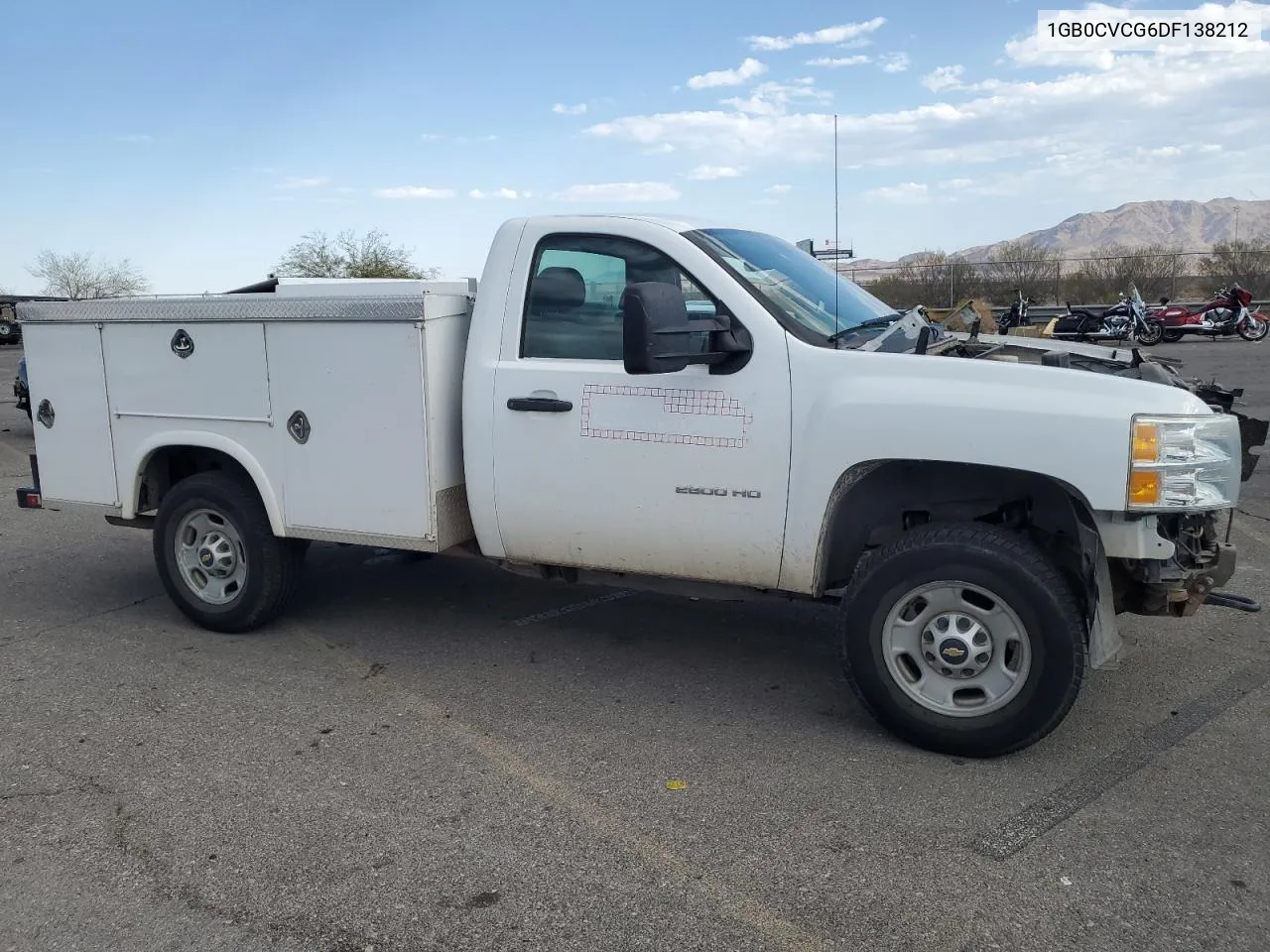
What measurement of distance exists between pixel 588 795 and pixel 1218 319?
23977mm

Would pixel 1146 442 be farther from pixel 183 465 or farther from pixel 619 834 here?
pixel 183 465

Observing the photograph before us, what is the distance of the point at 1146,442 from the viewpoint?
3.79 m

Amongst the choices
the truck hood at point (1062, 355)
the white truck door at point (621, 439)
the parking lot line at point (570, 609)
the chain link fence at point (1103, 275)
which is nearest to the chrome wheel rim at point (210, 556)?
the parking lot line at point (570, 609)

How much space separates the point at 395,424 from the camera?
16.6 feet

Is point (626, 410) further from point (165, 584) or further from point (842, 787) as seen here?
point (165, 584)

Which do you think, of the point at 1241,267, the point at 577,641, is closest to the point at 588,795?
the point at 577,641

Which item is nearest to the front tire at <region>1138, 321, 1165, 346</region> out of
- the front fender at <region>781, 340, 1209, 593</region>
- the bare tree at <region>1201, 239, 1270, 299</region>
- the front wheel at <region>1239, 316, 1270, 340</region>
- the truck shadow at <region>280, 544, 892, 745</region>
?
the front wheel at <region>1239, 316, 1270, 340</region>

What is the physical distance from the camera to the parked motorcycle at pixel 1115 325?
22.9 meters

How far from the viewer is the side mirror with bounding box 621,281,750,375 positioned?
412cm

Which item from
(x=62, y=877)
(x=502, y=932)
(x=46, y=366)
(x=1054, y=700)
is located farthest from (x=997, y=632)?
(x=46, y=366)

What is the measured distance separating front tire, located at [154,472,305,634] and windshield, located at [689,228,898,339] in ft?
8.85

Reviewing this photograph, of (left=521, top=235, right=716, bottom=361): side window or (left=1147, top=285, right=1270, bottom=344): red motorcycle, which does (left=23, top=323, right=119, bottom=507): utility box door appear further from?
(left=1147, top=285, right=1270, bottom=344): red motorcycle

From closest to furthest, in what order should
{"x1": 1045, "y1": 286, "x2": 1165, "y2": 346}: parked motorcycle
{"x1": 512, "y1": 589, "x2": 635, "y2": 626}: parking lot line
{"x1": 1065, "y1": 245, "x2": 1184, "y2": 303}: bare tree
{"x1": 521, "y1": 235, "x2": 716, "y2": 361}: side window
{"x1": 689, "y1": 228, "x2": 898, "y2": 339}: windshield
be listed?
{"x1": 689, "y1": 228, "x2": 898, "y2": 339}: windshield < {"x1": 521, "y1": 235, "x2": 716, "y2": 361}: side window < {"x1": 512, "y1": 589, "x2": 635, "y2": 626}: parking lot line < {"x1": 1045, "y1": 286, "x2": 1165, "y2": 346}: parked motorcycle < {"x1": 1065, "y1": 245, "x2": 1184, "y2": 303}: bare tree

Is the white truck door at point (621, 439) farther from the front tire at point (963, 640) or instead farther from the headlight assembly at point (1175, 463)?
the headlight assembly at point (1175, 463)
